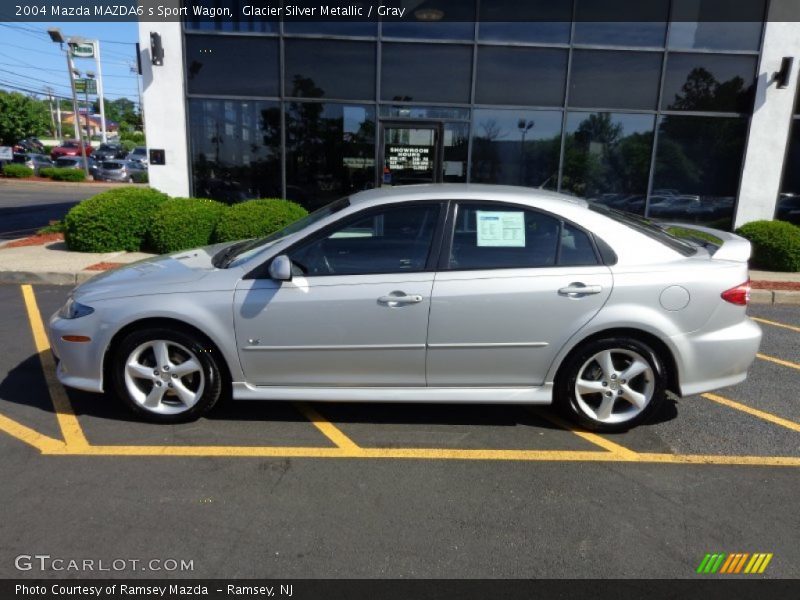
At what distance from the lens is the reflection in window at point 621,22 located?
1030 cm

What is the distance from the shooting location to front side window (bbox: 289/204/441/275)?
3.73 meters

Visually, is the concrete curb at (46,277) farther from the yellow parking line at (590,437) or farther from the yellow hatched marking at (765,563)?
the yellow hatched marking at (765,563)

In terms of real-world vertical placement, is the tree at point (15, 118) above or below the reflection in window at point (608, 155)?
above

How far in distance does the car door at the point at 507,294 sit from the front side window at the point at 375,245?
165 mm

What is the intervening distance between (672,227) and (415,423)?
9.07 feet

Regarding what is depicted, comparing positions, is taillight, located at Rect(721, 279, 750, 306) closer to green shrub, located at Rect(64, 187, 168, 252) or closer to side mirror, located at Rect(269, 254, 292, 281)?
side mirror, located at Rect(269, 254, 292, 281)

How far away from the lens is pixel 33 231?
1329 cm

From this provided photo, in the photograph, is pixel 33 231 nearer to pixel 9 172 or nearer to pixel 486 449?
pixel 486 449

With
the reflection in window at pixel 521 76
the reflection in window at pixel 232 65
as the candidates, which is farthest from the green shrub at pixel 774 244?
the reflection in window at pixel 232 65

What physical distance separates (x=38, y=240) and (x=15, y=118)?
34.3 meters

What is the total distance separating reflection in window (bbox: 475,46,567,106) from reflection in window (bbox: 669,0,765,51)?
2.07 m

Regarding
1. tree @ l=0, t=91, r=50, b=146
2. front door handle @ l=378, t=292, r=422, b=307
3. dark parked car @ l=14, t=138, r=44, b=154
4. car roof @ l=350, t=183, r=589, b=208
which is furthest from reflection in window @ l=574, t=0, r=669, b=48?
dark parked car @ l=14, t=138, r=44, b=154

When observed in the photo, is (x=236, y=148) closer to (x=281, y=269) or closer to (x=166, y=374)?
(x=166, y=374)
